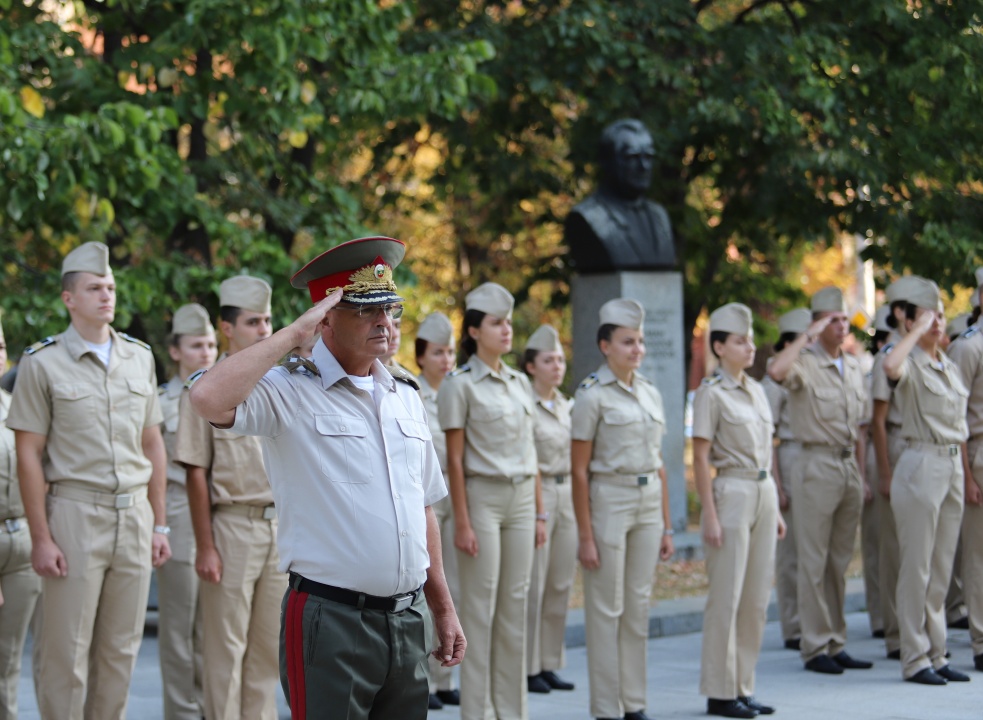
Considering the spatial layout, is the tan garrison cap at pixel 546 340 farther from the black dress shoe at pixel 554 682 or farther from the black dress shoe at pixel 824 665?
the black dress shoe at pixel 824 665

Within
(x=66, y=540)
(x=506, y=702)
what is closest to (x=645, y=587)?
(x=506, y=702)

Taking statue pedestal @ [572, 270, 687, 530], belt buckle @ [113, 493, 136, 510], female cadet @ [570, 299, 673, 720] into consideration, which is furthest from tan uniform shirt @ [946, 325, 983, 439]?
belt buckle @ [113, 493, 136, 510]

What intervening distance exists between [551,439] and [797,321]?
2.08 meters

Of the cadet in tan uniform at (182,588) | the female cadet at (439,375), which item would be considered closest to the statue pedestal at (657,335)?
the female cadet at (439,375)

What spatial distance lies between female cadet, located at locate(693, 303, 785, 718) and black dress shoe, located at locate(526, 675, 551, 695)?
45.9 inches

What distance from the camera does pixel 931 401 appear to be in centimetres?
814

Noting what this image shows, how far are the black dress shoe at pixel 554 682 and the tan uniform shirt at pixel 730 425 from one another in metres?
1.72

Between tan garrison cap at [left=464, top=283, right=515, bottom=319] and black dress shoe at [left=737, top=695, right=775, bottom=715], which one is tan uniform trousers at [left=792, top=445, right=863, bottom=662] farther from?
tan garrison cap at [left=464, top=283, right=515, bottom=319]

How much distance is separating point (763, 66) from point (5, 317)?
767 centimetres

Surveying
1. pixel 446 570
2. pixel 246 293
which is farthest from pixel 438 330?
pixel 246 293

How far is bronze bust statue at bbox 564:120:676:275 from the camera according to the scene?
12.3 meters

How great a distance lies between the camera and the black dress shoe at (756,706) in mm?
7293

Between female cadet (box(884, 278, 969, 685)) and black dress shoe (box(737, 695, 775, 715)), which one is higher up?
female cadet (box(884, 278, 969, 685))

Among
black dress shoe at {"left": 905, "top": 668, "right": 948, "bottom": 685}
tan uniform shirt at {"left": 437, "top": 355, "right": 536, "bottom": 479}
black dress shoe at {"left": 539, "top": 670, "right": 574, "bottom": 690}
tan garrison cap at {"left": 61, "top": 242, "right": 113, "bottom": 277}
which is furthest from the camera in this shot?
black dress shoe at {"left": 539, "top": 670, "right": 574, "bottom": 690}
